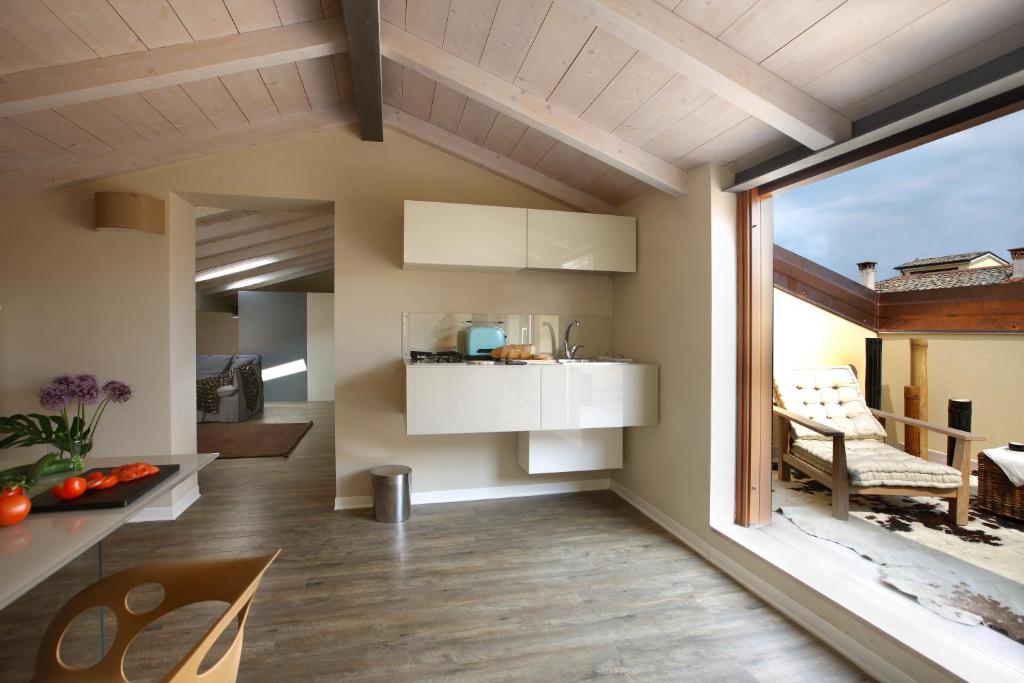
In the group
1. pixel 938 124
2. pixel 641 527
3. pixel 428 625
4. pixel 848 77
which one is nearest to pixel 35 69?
pixel 428 625

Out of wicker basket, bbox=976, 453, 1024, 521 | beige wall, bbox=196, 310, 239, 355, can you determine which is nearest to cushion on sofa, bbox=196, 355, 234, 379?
beige wall, bbox=196, 310, 239, 355

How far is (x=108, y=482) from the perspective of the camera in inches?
61.4

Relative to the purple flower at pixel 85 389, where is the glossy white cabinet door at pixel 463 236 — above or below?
above

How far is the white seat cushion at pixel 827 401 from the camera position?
12.0 ft

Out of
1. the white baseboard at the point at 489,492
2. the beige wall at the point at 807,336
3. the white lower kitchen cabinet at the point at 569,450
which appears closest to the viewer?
the white lower kitchen cabinet at the point at 569,450

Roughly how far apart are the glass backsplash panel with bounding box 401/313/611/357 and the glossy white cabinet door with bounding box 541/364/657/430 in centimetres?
63

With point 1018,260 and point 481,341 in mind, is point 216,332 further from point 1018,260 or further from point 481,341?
point 1018,260

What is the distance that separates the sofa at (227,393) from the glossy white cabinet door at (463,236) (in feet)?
16.5

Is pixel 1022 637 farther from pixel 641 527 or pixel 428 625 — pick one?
pixel 428 625

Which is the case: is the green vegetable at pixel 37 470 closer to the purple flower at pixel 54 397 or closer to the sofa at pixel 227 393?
the purple flower at pixel 54 397

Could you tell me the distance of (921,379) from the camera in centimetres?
343

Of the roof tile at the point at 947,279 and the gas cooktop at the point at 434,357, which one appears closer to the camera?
the roof tile at the point at 947,279

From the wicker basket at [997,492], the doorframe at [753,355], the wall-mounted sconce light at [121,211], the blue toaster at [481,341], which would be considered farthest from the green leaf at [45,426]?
the wicker basket at [997,492]

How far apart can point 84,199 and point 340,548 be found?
2.85 metres
